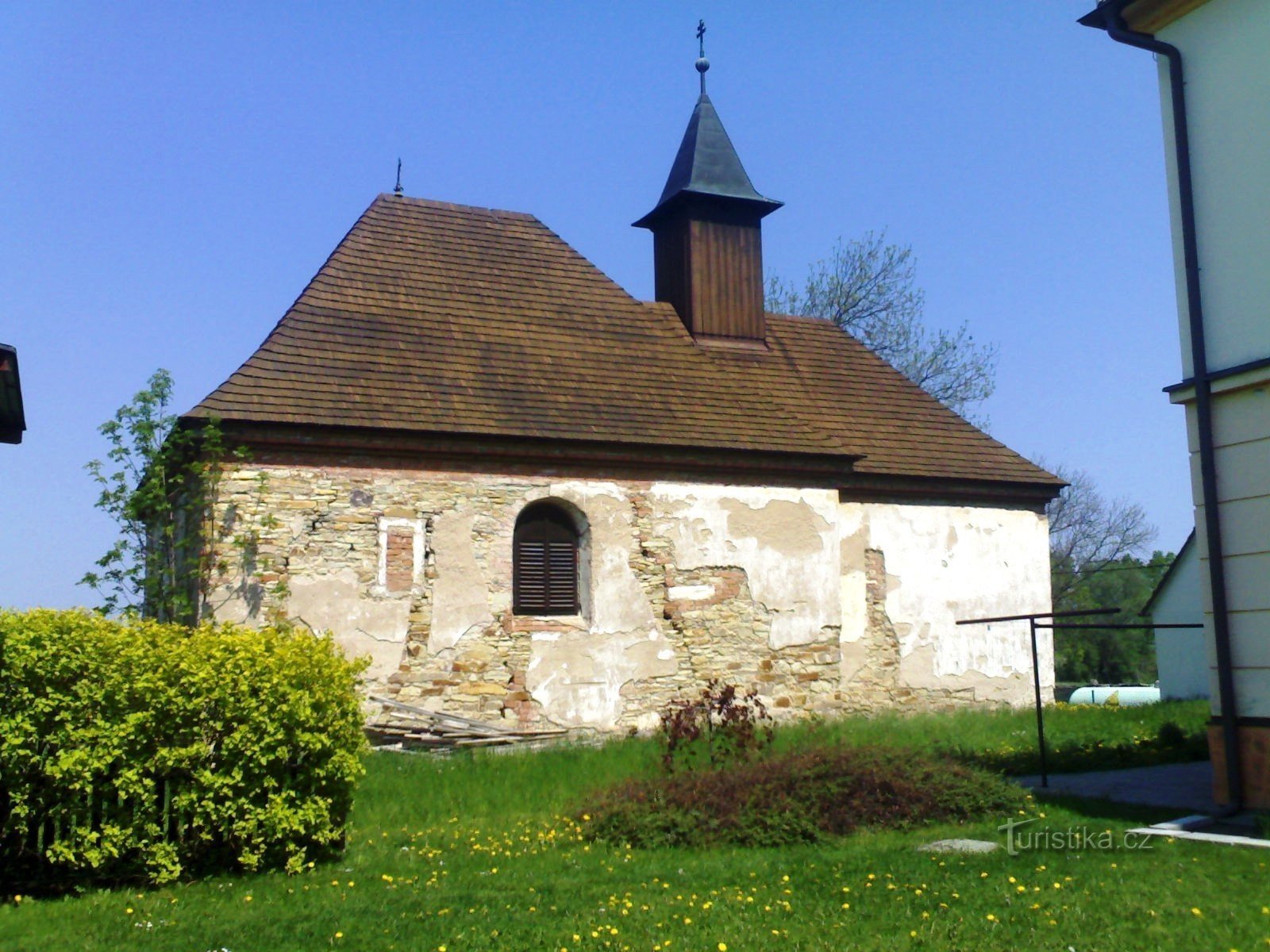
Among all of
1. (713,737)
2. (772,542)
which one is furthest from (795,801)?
(772,542)

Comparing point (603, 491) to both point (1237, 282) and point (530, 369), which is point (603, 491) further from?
point (1237, 282)

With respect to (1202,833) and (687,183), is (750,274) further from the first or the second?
(1202,833)

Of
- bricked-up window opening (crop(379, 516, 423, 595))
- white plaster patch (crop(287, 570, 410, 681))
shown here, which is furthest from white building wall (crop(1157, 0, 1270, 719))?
white plaster patch (crop(287, 570, 410, 681))

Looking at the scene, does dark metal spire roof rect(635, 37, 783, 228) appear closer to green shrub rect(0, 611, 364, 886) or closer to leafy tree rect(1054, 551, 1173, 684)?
green shrub rect(0, 611, 364, 886)

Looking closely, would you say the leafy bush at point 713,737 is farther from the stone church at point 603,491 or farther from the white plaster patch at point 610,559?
the stone church at point 603,491

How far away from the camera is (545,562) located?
16.1 meters

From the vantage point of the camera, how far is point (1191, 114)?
9.95m

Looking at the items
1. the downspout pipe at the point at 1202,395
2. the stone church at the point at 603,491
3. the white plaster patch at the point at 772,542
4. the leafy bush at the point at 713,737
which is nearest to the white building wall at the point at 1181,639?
the stone church at the point at 603,491

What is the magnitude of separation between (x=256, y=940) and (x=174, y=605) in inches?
341

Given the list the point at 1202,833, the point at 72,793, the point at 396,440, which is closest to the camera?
the point at 72,793

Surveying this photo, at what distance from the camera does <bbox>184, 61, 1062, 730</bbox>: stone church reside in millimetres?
14914

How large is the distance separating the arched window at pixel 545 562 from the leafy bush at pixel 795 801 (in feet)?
20.7

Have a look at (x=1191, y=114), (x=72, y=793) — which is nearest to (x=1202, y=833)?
(x=1191, y=114)

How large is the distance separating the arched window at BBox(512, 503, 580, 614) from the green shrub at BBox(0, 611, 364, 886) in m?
7.34
